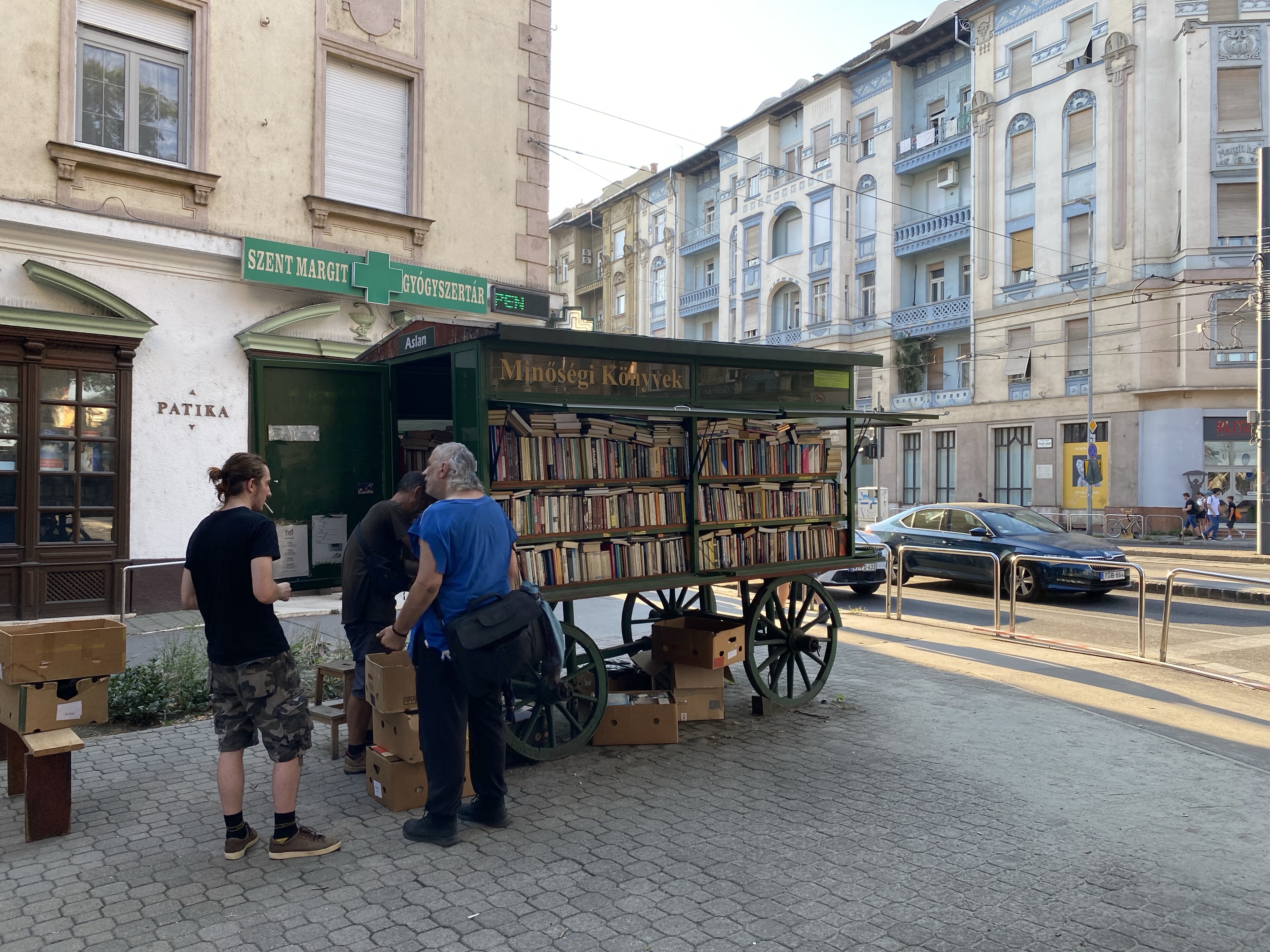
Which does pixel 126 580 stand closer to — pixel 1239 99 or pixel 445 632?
pixel 445 632

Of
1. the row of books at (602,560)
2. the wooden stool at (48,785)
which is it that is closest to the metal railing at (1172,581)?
the row of books at (602,560)

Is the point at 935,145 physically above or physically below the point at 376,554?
above

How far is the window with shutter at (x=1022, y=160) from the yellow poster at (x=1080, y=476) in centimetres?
932

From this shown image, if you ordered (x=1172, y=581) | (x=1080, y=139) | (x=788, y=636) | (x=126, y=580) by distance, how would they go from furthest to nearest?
(x=1080, y=139) < (x=126, y=580) < (x=1172, y=581) < (x=788, y=636)

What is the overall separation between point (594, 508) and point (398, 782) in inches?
84.1

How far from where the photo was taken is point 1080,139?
30906 millimetres

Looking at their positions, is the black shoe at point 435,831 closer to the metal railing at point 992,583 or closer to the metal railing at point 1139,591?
the metal railing at point 1139,591

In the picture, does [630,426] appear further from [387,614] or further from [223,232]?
[223,232]

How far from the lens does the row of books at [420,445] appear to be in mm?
6664

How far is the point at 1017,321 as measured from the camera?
32.6 meters

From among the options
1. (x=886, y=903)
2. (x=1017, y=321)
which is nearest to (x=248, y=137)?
(x=886, y=903)

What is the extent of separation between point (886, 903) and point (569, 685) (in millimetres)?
2557

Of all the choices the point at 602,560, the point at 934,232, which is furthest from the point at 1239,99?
the point at 602,560

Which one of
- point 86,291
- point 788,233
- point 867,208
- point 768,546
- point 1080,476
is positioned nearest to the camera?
point 768,546
